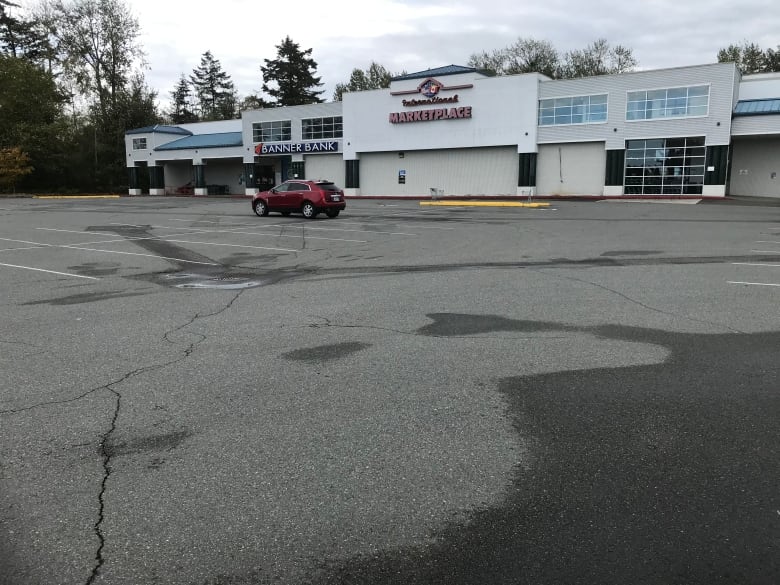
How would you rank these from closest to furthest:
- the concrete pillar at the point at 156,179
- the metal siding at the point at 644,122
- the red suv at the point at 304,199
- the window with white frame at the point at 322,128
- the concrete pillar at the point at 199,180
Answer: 1. the red suv at the point at 304,199
2. the metal siding at the point at 644,122
3. the window with white frame at the point at 322,128
4. the concrete pillar at the point at 199,180
5. the concrete pillar at the point at 156,179

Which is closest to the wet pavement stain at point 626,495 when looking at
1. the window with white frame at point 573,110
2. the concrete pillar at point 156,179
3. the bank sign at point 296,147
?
the window with white frame at point 573,110

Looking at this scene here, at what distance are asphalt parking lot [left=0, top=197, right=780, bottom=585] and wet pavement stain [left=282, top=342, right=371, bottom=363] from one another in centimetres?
5

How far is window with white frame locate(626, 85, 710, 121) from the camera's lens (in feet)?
129

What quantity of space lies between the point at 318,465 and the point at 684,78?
42.6m

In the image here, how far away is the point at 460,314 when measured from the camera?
28.0ft

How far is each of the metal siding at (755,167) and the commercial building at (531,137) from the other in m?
0.07

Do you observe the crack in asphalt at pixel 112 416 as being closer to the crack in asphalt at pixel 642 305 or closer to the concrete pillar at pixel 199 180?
the crack in asphalt at pixel 642 305

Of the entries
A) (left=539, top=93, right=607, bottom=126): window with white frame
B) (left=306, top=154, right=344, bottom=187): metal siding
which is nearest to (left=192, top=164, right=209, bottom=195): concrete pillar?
(left=306, top=154, right=344, bottom=187): metal siding

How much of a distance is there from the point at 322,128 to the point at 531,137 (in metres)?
19.8

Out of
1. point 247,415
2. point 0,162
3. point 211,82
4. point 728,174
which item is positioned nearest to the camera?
point 247,415

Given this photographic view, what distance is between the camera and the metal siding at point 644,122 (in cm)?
3844

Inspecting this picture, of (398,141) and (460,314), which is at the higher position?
(398,141)

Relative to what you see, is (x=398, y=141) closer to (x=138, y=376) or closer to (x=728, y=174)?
(x=728, y=174)

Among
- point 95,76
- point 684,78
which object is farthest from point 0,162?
point 684,78
